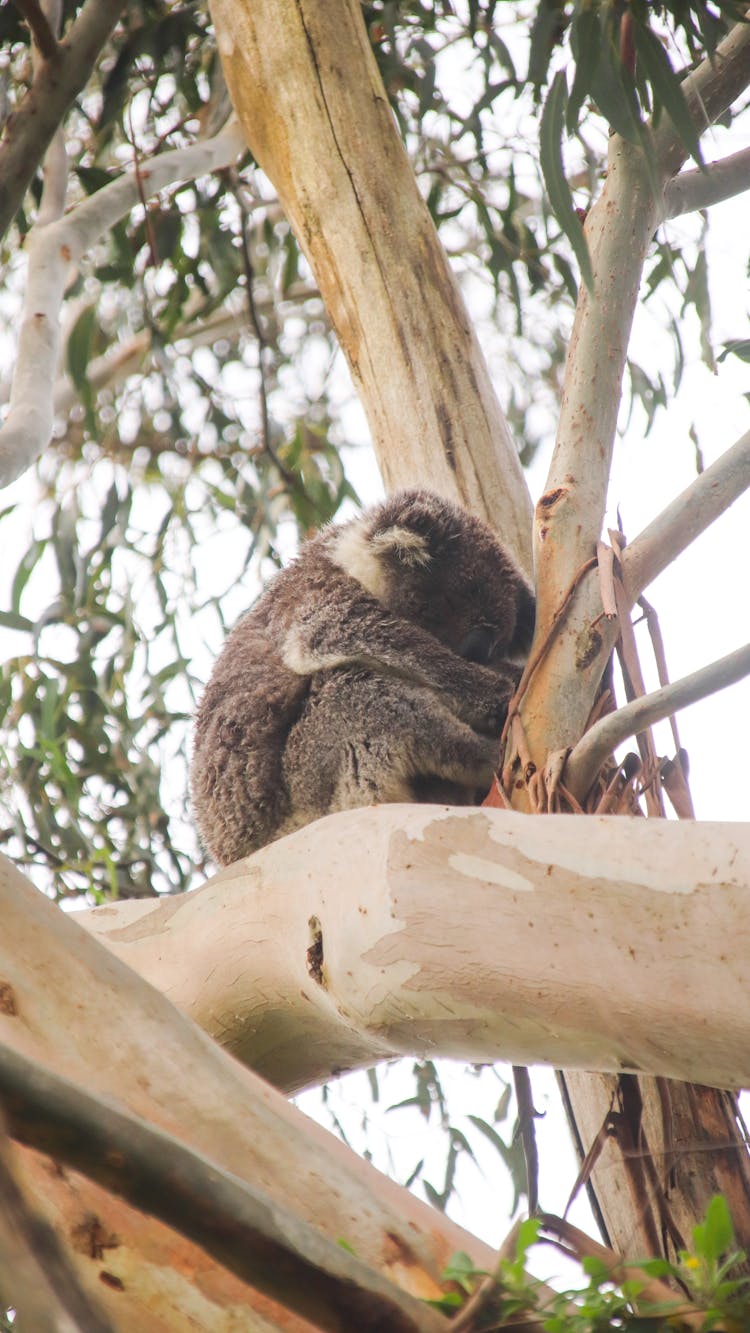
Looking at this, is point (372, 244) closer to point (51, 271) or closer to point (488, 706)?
point (51, 271)

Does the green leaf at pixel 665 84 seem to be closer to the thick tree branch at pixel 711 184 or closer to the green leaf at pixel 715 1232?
the thick tree branch at pixel 711 184

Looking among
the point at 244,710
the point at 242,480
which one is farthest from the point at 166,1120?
the point at 242,480

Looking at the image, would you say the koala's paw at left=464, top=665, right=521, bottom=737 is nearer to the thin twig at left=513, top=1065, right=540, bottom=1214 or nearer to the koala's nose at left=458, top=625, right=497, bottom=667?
the koala's nose at left=458, top=625, right=497, bottom=667

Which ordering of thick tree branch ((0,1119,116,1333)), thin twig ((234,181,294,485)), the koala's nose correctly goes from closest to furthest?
1. thick tree branch ((0,1119,116,1333))
2. the koala's nose
3. thin twig ((234,181,294,485))

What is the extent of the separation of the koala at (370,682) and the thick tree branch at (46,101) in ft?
3.32

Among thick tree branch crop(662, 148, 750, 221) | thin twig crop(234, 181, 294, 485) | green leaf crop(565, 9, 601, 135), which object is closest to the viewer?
green leaf crop(565, 9, 601, 135)

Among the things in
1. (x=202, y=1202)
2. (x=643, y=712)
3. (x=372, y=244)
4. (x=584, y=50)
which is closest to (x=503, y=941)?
(x=643, y=712)

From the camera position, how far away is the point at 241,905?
177 centimetres

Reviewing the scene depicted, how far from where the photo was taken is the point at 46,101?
2588 mm

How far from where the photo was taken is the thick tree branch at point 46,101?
96.8 inches

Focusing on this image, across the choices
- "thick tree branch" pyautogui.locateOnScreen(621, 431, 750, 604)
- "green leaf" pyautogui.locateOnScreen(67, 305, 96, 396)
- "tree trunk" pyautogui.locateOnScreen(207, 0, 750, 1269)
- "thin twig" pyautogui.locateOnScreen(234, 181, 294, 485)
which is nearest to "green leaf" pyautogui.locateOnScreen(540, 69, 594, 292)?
"tree trunk" pyautogui.locateOnScreen(207, 0, 750, 1269)

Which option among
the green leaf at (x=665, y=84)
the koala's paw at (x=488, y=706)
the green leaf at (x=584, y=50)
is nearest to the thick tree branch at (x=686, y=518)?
the green leaf at (x=665, y=84)

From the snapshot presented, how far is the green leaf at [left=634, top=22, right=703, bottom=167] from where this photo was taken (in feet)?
6.15

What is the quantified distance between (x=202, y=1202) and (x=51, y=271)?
2724 mm
